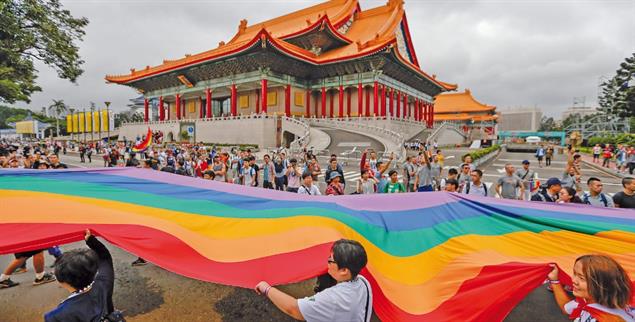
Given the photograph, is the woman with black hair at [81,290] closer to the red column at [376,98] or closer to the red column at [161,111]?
the red column at [376,98]

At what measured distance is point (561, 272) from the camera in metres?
2.31

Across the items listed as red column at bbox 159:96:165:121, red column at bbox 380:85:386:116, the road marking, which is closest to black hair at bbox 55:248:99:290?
the road marking

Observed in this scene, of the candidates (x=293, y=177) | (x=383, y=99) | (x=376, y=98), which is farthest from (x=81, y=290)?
(x=383, y=99)

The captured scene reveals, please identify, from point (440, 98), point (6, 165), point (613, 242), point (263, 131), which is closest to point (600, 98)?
point (440, 98)

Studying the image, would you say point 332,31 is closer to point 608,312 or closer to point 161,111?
point 161,111

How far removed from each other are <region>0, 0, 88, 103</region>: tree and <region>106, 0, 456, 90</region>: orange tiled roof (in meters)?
12.6

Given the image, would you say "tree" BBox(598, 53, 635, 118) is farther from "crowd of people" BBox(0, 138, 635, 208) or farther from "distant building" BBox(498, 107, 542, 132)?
"distant building" BBox(498, 107, 542, 132)

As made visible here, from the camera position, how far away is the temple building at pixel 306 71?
99.3ft

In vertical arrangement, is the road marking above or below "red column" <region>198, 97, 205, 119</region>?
below

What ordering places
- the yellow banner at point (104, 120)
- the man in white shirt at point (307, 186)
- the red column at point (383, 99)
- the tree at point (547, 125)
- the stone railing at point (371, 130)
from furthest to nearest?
1. the tree at point (547, 125)
2. the yellow banner at point (104, 120)
3. the red column at point (383, 99)
4. the stone railing at point (371, 130)
5. the man in white shirt at point (307, 186)

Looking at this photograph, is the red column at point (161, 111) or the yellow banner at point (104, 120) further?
the yellow banner at point (104, 120)

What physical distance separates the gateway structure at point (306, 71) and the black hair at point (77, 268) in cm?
2641

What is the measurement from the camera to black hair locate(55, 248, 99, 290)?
1.97 m

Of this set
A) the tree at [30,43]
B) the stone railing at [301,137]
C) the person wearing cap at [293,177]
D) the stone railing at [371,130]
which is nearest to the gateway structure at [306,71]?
the stone railing at [301,137]
